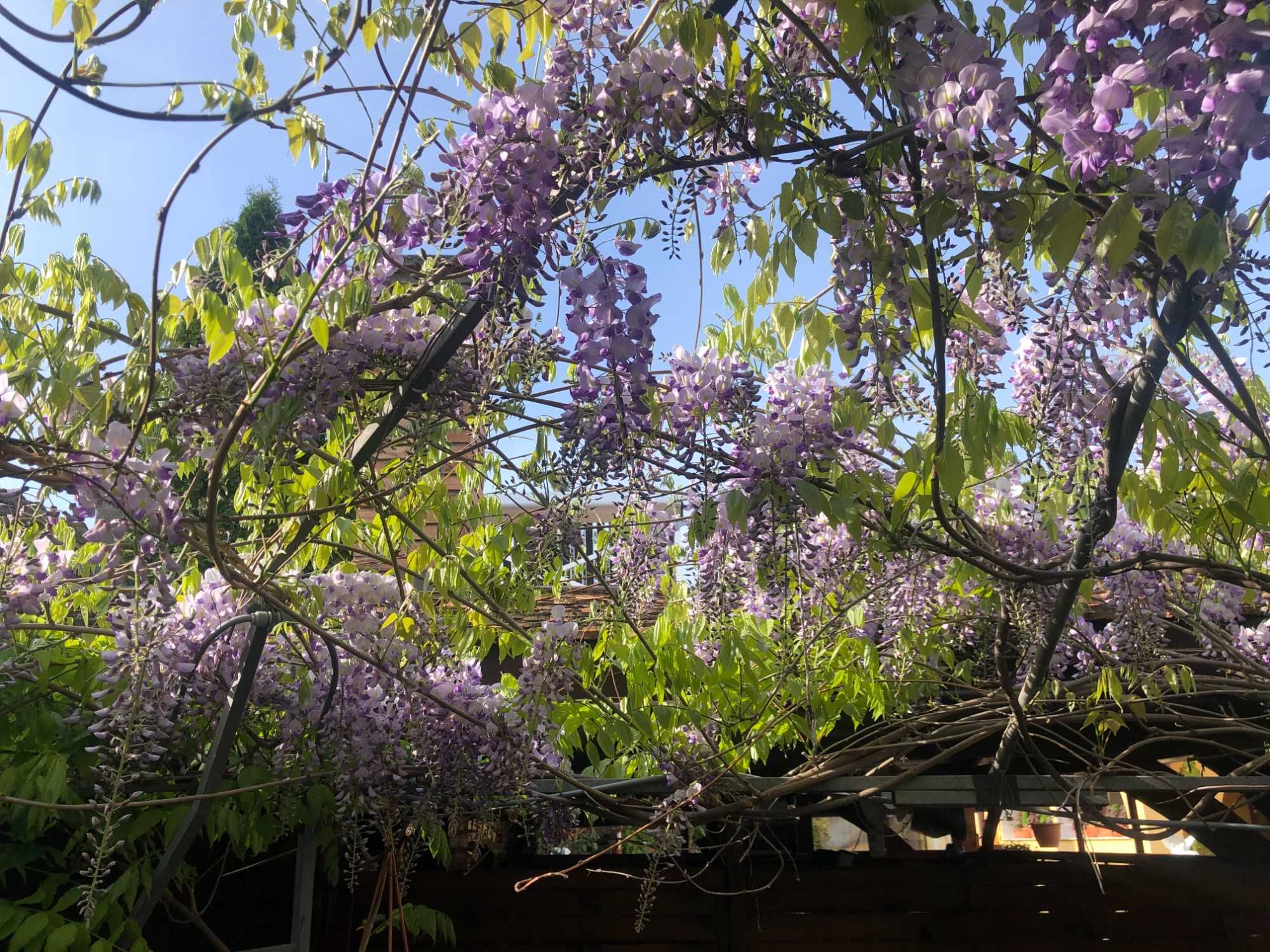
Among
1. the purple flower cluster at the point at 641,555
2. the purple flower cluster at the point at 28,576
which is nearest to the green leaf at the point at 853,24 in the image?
the purple flower cluster at the point at 641,555

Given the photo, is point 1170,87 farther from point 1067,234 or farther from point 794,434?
point 794,434

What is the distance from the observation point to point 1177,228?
1252mm

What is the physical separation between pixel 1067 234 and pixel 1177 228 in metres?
0.13

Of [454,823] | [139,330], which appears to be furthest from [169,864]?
[139,330]

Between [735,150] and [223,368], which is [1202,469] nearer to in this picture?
[735,150]

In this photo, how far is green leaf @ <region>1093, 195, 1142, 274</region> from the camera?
4.17 feet

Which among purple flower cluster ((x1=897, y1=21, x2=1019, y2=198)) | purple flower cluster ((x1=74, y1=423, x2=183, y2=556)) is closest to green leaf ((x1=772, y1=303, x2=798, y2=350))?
purple flower cluster ((x1=897, y1=21, x2=1019, y2=198))

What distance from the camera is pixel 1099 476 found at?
6.72ft

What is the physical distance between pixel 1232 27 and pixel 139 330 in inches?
80.3

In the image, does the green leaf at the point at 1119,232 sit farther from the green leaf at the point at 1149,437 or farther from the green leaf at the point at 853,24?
the green leaf at the point at 1149,437

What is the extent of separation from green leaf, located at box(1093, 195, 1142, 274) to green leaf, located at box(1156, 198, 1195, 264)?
3 centimetres

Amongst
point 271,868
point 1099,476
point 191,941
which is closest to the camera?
point 1099,476

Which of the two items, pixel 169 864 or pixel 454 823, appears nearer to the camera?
pixel 169 864

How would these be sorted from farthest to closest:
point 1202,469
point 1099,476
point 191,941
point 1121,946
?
point 1121,946 → point 191,941 → point 1202,469 → point 1099,476
